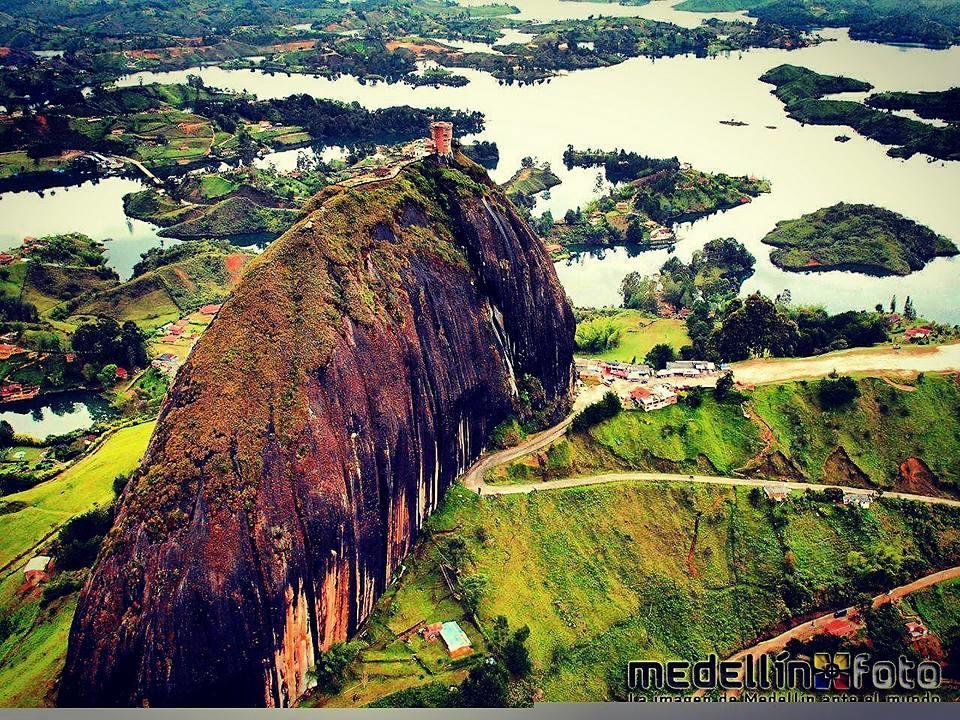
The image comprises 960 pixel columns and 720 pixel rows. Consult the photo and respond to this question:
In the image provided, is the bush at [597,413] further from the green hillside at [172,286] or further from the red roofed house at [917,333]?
the green hillside at [172,286]

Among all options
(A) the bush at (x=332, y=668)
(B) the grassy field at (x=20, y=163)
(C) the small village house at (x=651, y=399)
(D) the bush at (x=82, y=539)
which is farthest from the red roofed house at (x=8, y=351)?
(C) the small village house at (x=651, y=399)

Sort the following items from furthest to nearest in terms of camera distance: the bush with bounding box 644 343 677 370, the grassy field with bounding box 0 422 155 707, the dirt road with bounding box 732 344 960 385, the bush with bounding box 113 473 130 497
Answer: the bush with bounding box 644 343 677 370
the dirt road with bounding box 732 344 960 385
the bush with bounding box 113 473 130 497
the grassy field with bounding box 0 422 155 707

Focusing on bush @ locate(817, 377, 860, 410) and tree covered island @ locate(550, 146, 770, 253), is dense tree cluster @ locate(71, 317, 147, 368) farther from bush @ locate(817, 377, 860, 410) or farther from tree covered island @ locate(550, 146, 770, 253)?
bush @ locate(817, 377, 860, 410)

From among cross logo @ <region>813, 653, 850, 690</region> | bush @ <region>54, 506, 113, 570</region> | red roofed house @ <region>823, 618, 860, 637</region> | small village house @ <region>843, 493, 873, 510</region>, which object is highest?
bush @ <region>54, 506, 113, 570</region>

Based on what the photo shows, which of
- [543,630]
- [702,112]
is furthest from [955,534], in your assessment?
[702,112]

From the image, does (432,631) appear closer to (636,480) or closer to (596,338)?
(636,480)

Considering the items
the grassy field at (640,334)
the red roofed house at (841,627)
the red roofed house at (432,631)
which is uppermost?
the red roofed house at (432,631)

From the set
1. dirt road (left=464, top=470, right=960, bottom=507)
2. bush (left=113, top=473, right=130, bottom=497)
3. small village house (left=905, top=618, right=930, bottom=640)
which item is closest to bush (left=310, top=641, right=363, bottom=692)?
dirt road (left=464, top=470, right=960, bottom=507)
